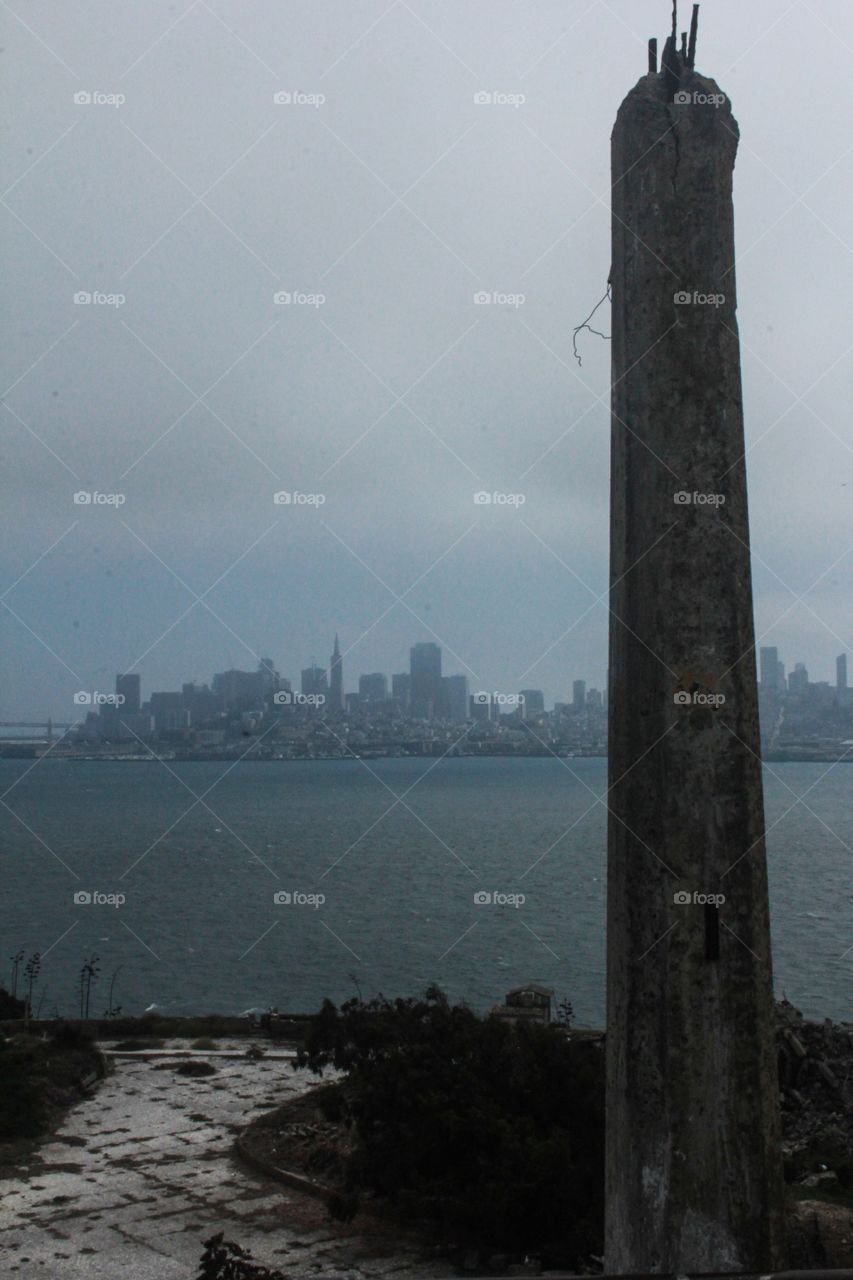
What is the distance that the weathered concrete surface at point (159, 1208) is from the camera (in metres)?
10.3

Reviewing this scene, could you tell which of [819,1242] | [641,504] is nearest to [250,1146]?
[819,1242]

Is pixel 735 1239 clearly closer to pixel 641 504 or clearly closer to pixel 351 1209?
pixel 641 504

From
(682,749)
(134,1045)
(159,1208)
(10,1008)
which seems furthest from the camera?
(10,1008)

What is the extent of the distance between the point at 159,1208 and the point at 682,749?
34.9ft

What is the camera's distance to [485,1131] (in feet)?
36.2

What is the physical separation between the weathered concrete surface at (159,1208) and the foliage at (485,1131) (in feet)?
1.98

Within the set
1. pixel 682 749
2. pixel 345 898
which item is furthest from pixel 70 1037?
pixel 345 898

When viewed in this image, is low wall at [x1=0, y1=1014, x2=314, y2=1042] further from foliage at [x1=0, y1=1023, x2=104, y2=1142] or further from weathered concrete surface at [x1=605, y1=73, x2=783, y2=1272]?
weathered concrete surface at [x1=605, y1=73, x2=783, y2=1272]

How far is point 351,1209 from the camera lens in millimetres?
10945

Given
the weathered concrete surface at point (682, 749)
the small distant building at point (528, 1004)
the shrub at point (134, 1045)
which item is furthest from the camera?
the shrub at point (134, 1045)

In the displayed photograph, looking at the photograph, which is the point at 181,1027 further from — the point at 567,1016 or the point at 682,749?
the point at 682,749

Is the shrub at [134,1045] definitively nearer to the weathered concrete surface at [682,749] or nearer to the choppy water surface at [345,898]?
the choppy water surface at [345,898]

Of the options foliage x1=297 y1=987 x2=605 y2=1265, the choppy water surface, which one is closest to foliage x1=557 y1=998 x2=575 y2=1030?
foliage x1=297 y1=987 x2=605 y2=1265

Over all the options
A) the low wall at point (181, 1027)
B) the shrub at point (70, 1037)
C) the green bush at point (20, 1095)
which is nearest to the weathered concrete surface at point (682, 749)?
the green bush at point (20, 1095)
